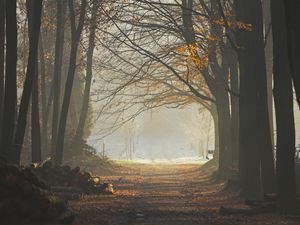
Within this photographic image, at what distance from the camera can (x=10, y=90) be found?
1378cm

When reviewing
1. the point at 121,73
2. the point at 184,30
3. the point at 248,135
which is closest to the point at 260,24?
the point at 248,135

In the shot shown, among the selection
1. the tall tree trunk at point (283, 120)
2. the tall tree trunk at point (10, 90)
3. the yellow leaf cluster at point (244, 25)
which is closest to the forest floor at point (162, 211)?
the tall tree trunk at point (283, 120)

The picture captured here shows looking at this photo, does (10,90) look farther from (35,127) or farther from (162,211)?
(35,127)

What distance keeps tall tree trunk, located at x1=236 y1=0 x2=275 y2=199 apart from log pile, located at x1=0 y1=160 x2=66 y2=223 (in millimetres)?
6661

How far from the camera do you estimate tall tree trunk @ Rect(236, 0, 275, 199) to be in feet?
49.0

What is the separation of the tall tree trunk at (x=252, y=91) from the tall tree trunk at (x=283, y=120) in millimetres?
2438

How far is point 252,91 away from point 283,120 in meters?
3.69

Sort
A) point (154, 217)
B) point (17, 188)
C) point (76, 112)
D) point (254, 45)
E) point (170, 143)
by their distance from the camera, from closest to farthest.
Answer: point (17, 188) < point (154, 217) < point (254, 45) < point (76, 112) < point (170, 143)

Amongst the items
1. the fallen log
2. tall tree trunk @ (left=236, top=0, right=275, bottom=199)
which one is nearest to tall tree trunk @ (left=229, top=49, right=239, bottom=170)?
tall tree trunk @ (left=236, top=0, right=275, bottom=199)

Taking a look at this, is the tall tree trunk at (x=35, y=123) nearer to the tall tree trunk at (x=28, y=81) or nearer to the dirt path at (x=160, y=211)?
the tall tree trunk at (x=28, y=81)

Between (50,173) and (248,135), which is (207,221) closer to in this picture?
(248,135)

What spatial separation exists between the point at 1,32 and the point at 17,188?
9.09 meters

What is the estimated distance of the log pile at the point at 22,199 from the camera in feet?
30.6

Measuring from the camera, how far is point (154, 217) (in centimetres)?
1159
